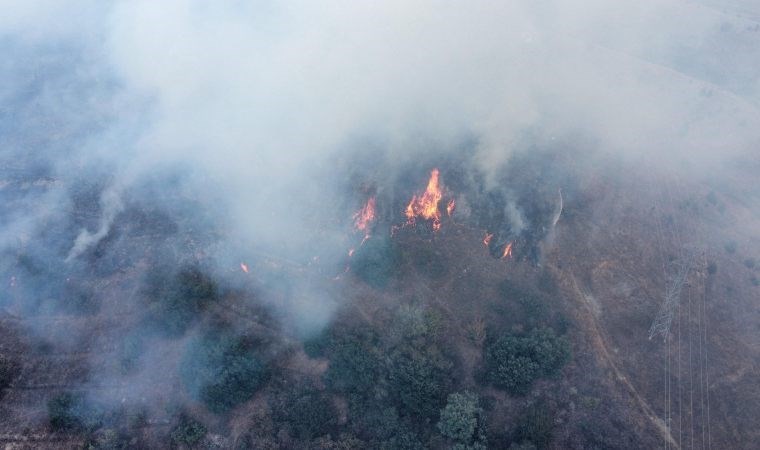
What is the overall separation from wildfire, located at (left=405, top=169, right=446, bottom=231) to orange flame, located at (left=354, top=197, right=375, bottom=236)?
3.20 meters

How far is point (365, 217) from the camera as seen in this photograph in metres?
42.6

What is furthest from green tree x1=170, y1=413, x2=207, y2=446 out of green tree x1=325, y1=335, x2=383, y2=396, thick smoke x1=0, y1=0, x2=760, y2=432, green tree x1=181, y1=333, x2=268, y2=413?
green tree x1=325, y1=335, x2=383, y2=396

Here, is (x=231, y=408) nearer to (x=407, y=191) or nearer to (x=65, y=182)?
(x=407, y=191)

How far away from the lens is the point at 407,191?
44281 millimetres

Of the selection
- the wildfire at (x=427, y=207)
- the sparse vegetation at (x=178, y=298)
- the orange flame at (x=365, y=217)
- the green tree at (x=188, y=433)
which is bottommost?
the green tree at (x=188, y=433)

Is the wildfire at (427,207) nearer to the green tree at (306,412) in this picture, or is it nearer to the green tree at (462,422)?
the green tree at (462,422)

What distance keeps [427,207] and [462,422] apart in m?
18.9

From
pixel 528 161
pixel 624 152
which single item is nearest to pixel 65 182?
pixel 528 161

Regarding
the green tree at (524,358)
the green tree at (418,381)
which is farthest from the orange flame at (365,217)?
the green tree at (524,358)

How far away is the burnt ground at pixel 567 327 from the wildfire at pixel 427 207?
1437 millimetres

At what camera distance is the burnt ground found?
109 feet

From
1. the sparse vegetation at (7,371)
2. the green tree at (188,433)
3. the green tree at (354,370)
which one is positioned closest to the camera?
the green tree at (188,433)

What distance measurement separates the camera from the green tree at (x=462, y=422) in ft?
105

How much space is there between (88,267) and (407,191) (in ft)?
92.1
